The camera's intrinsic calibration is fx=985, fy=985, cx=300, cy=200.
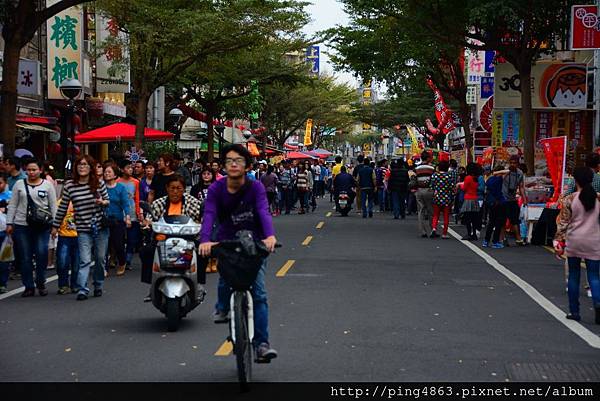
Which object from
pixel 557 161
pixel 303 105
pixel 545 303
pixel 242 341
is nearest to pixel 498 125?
pixel 557 161

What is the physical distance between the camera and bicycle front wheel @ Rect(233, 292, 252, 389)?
697cm

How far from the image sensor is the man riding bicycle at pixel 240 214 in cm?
755

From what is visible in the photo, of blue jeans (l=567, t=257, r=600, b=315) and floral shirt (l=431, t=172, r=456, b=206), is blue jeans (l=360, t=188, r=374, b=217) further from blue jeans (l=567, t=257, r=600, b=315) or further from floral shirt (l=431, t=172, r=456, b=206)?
blue jeans (l=567, t=257, r=600, b=315)

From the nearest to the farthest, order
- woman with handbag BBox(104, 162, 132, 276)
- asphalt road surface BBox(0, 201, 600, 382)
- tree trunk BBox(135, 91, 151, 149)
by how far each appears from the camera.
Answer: asphalt road surface BBox(0, 201, 600, 382) < woman with handbag BBox(104, 162, 132, 276) < tree trunk BBox(135, 91, 151, 149)

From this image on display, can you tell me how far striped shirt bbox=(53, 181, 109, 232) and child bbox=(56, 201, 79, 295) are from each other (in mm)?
229

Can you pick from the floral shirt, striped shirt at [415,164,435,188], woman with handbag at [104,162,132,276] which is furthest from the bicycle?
striped shirt at [415,164,435,188]

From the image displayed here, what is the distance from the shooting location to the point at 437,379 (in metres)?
7.48

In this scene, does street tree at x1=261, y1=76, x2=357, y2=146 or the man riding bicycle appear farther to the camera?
street tree at x1=261, y1=76, x2=357, y2=146

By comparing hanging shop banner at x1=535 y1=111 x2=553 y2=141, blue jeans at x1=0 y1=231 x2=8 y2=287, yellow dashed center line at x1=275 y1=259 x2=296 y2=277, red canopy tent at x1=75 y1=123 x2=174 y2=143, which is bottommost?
yellow dashed center line at x1=275 y1=259 x2=296 y2=277

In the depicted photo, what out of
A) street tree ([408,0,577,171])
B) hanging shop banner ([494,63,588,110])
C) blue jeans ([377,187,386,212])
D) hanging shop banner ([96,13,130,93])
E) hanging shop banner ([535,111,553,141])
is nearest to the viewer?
street tree ([408,0,577,171])

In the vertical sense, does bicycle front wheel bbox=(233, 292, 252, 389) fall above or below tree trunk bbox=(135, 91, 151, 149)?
below
